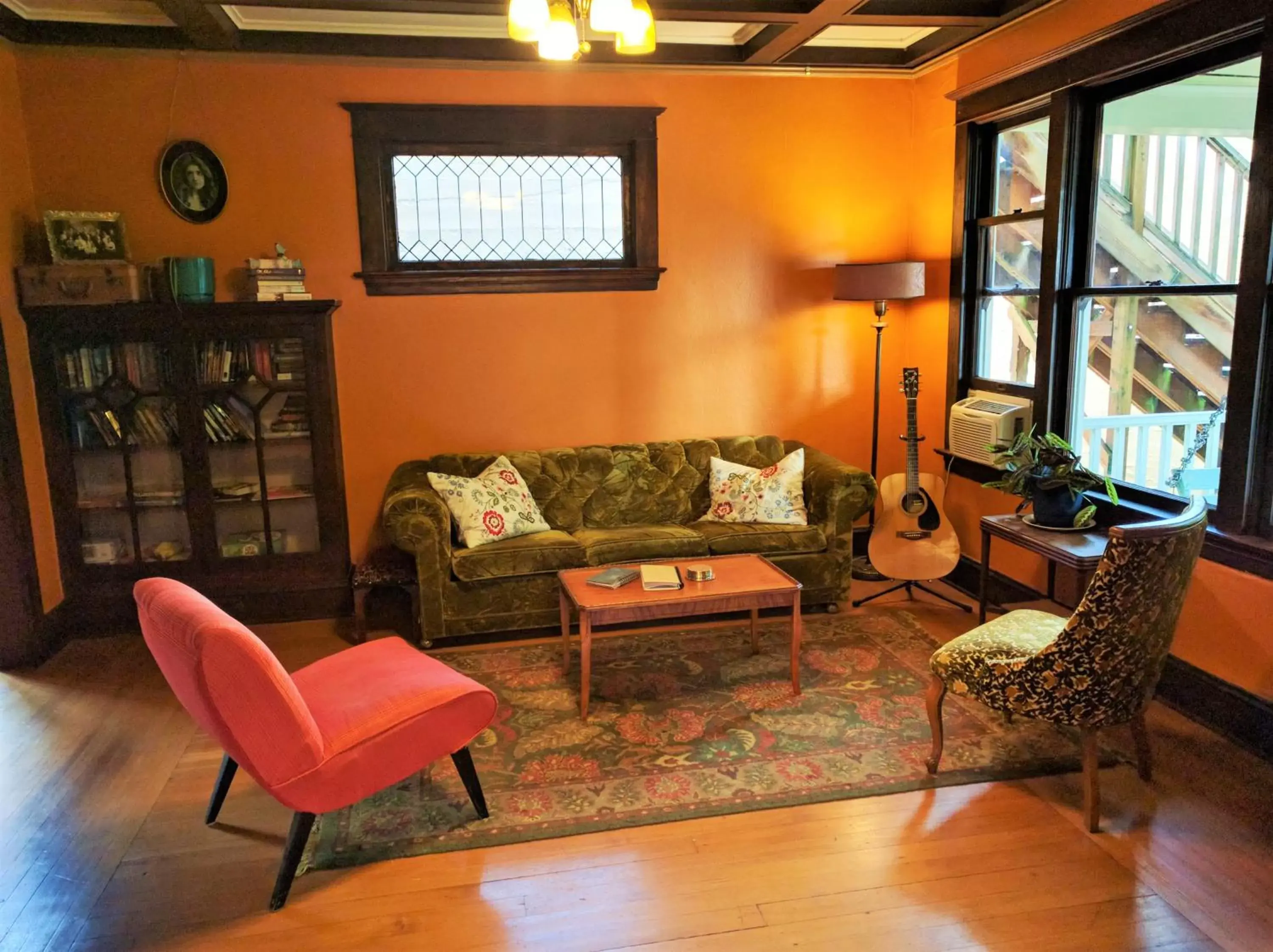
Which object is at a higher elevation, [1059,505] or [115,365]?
[115,365]

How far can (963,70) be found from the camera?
14.8 ft

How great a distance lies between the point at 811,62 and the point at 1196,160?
1972 millimetres

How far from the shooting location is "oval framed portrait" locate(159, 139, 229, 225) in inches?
168

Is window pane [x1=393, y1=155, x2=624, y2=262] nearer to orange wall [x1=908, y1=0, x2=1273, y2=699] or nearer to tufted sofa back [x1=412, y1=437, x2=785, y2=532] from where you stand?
tufted sofa back [x1=412, y1=437, x2=785, y2=532]

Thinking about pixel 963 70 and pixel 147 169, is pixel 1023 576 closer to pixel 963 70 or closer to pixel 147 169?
pixel 963 70

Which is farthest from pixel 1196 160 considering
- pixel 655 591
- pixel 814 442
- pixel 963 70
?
pixel 655 591

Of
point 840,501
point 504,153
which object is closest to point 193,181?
point 504,153

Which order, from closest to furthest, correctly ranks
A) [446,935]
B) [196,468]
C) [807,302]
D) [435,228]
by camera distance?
[446,935] < [196,468] < [435,228] < [807,302]

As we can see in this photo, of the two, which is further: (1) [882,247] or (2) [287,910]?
(1) [882,247]

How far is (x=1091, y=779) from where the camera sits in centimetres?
258

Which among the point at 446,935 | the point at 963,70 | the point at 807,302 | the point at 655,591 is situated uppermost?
the point at 963,70

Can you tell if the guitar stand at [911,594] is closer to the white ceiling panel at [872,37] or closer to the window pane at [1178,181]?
the window pane at [1178,181]

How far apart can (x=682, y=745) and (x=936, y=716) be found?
0.84 metres

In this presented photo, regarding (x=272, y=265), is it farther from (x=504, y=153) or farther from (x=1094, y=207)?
(x=1094, y=207)
